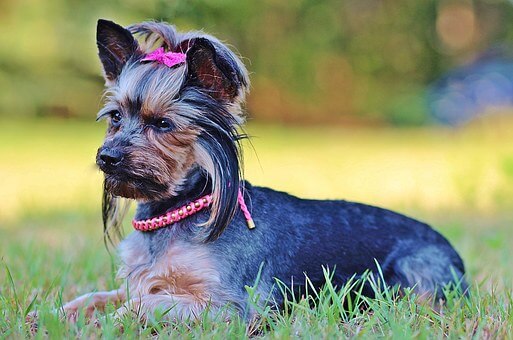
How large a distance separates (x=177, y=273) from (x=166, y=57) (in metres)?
1.12

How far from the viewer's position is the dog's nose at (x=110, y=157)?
3738 millimetres

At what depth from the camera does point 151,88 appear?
3850mm

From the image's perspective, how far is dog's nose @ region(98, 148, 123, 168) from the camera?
3.74 meters

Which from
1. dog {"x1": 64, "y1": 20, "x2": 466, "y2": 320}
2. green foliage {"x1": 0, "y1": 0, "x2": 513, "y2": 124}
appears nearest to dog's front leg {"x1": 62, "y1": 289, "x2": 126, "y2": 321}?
dog {"x1": 64, "y1": 20, "x2": 466, "y2": 320}

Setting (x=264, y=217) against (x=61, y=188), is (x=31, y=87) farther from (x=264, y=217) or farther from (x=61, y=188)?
(x=264, y=217)

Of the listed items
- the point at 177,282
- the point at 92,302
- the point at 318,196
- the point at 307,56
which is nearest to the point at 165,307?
the point at 177,282

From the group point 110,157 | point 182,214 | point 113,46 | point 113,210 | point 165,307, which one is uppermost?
point 113,46

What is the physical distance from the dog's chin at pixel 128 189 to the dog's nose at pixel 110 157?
9 centimetres

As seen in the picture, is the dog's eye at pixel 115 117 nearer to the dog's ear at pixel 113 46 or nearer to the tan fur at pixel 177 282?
the dog's ear at pixel 113 46

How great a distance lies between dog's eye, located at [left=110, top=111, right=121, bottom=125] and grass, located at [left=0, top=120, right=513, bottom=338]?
377 millimetres

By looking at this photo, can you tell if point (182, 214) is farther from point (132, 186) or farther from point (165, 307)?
point (165, 307)

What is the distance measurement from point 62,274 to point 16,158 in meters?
9.82

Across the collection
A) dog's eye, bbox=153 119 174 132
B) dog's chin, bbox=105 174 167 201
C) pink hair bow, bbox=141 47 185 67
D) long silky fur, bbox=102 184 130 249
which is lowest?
long silky fur, bbox=102 184 130 249

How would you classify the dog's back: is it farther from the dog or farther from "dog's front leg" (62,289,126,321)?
"dog's front leg" (62,289,126,321)
